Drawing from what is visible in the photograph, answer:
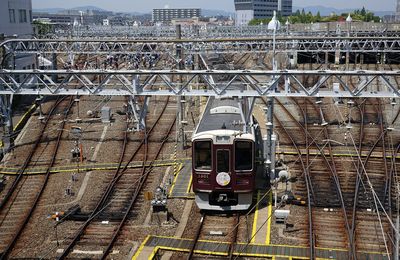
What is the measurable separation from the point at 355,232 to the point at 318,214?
45.1 inches

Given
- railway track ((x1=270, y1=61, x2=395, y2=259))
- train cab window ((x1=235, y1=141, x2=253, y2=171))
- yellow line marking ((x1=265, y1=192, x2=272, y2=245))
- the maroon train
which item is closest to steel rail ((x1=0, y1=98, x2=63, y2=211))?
the maroon train

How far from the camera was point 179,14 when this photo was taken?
196875 mm

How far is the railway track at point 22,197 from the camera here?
428 inches

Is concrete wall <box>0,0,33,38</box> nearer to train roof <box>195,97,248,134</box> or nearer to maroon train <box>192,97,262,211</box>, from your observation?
train roof <box>195,97,248,134</box>

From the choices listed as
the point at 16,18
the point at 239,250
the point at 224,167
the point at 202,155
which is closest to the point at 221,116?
the point at 202,155

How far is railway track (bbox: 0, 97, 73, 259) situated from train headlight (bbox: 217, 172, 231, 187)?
458cm

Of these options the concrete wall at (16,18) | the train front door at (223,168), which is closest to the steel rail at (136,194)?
the train front door at (223,168)

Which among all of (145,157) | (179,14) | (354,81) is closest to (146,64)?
(354,81)

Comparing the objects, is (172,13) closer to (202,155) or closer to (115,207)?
(115,207)

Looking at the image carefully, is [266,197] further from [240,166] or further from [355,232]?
[355,232]

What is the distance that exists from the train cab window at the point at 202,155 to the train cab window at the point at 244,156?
0.64 metres

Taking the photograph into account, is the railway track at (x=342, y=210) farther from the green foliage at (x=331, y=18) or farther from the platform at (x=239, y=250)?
the green foliage at (x=331, y=18)

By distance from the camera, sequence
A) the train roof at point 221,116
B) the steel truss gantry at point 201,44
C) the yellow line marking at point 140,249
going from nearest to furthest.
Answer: the yellow line marking at point 140,249
the train roof at point 221,116
the steel truss gantry at point 201,44

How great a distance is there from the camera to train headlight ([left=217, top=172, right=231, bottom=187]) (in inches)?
441
